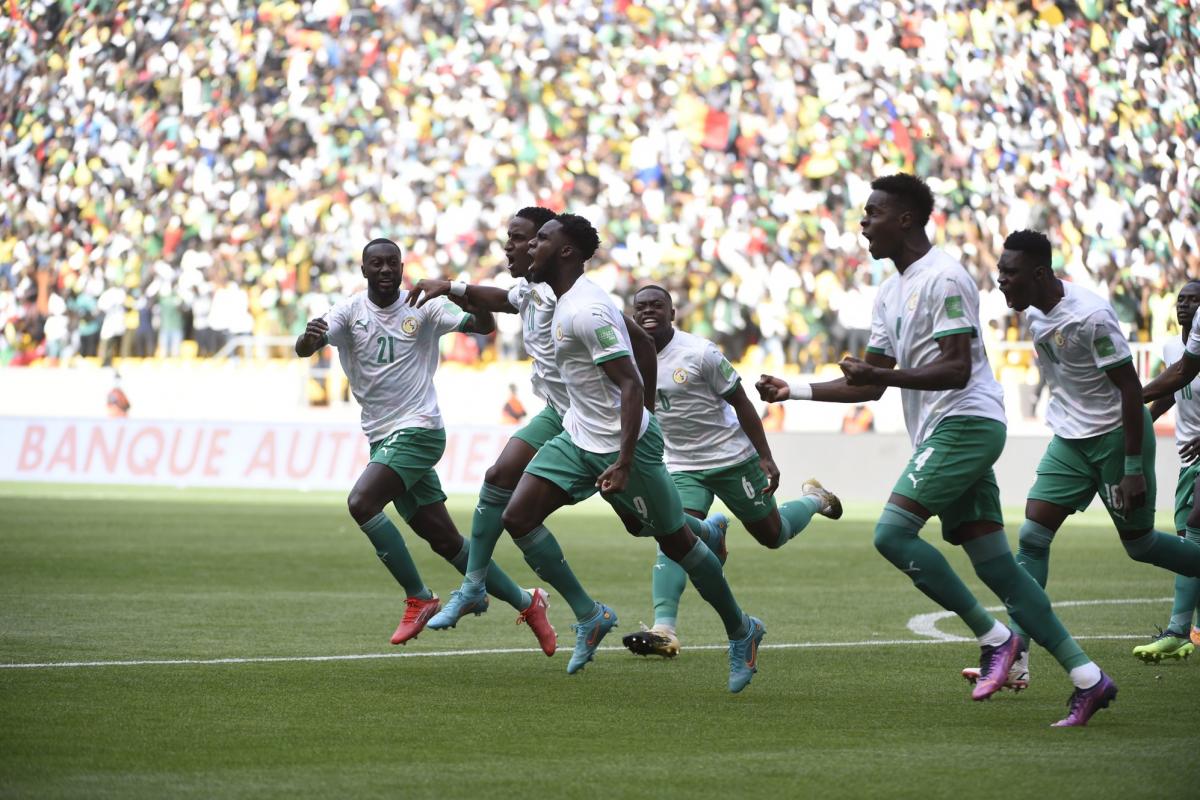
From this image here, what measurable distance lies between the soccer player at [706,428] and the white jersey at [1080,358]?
1.79 meters

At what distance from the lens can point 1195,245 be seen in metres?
27.6

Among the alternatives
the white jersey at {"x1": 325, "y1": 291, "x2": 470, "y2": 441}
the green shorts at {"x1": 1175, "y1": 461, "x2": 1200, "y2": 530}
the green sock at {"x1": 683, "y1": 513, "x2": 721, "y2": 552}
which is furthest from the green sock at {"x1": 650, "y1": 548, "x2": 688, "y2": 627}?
the green shorts at {"x1": 1175, "y1": 461, "x2": 1200, "y2": 530}

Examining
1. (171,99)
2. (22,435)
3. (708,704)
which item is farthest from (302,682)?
(171,99)

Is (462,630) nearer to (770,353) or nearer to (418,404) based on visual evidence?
(418,404)

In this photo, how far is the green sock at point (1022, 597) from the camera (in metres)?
6.55

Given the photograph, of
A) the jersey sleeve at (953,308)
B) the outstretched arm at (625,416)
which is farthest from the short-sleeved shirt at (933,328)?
the outstretched arm at (625,416)

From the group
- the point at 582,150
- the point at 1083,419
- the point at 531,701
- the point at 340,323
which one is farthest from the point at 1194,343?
the point at 582,150

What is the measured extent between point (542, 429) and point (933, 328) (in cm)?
277

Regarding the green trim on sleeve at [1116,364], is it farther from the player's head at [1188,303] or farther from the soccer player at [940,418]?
the player's head at [1188,303]

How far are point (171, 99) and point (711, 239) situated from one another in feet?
40.6

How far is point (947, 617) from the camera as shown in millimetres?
10781

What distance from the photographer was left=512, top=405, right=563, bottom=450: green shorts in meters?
8.98

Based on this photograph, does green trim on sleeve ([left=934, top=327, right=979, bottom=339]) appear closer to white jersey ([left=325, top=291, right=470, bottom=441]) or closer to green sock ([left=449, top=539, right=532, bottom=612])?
green sock ([left=449, top=539, right=532, bottom=612])

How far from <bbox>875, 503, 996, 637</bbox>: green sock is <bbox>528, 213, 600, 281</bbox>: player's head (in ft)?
5.75
